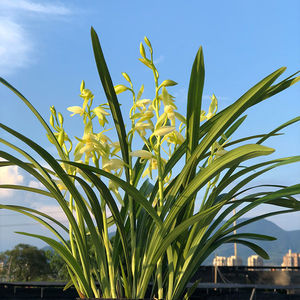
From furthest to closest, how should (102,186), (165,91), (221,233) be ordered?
(221,233) < (165,91) < (102,186)

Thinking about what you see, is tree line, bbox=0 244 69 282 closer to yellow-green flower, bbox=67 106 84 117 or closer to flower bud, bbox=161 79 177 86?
yellow-green flower, bbox=67 106 84 117

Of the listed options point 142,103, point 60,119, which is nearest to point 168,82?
point 142,103

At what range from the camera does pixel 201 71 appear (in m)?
1.09

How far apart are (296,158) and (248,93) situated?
0.76 ft

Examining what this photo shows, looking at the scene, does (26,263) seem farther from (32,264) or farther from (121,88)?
(121,88)

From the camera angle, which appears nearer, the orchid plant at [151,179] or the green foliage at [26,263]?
the orchid plant at [151,179]

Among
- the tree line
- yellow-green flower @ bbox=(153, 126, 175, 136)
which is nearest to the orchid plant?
yellow-green flower @ bbox=(153, 126, 175, 136)

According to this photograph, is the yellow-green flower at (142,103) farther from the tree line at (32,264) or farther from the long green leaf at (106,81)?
the tree line at (32,264)

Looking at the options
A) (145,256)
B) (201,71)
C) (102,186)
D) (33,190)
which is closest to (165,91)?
(201,71)

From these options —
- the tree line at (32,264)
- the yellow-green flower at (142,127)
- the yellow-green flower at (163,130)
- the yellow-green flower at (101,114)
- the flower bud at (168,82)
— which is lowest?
the tree line at (32,264)

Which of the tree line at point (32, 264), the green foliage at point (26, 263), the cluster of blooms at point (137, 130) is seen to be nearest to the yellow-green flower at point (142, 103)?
the cluster of blooms at point (137, 130)

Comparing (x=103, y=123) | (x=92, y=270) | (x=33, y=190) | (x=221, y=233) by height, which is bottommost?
(x=92, y=270)

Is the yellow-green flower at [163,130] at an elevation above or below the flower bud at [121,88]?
below

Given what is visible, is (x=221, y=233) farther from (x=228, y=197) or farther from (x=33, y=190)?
(x=33, y=190)
